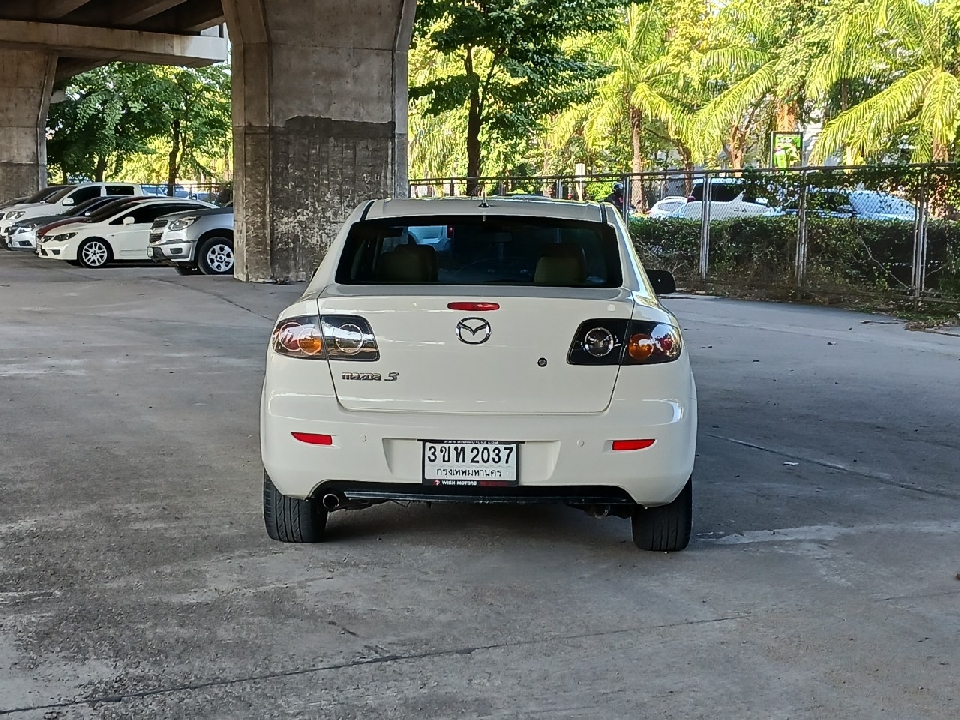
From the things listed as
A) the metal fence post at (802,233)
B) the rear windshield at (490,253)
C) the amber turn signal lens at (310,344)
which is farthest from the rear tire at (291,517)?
the metal fence post at (802,233)

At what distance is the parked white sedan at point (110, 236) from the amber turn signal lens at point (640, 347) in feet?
71.6

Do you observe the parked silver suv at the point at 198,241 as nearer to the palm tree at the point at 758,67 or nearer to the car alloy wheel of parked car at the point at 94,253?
the car alloy wheel of parked car at the point at 94,253

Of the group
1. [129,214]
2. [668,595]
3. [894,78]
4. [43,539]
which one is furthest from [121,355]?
[894,78]

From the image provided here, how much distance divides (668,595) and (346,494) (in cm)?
134

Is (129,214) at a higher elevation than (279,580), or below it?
higher

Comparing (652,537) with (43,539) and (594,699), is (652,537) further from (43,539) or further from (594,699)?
(43,539)

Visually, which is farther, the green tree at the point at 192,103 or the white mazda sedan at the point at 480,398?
the green tree at the point at 192,103

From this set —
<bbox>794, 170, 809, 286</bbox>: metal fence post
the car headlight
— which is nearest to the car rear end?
<bbox>794, 170, 809, 286</bbox>: metal fence post

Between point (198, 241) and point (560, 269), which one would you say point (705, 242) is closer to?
point (198, 241)

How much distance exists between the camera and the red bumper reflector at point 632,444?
208 inches

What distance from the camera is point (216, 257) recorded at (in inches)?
937

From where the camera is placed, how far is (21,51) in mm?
40562

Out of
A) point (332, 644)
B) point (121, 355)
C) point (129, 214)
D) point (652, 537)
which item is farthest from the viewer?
point (129, 214)

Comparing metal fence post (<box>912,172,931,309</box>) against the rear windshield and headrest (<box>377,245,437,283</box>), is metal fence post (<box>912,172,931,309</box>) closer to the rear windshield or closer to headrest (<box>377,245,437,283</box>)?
the rear windshield
